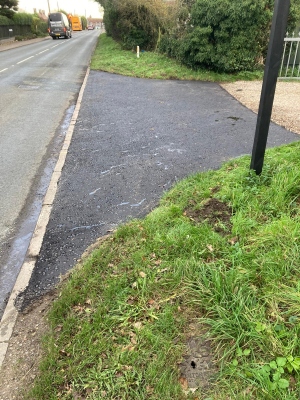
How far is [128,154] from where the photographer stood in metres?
6.34

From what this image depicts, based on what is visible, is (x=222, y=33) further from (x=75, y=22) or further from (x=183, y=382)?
A: (x=75, y=22)

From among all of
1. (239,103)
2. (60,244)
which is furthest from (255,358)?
(239,103)

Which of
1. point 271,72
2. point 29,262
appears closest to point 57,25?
point 271,72

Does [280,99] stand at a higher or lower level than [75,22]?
lower

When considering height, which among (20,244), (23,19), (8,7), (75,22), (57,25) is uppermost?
(8,7)

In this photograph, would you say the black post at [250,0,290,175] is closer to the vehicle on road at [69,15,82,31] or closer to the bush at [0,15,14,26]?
the bush at [0,15,14,26]

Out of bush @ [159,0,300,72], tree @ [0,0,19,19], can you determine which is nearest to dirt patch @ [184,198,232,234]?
bush @ [159,0,300,72]

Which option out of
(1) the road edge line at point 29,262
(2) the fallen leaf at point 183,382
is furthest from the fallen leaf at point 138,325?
(1) the road edge line at point 29,262

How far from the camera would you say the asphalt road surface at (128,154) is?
159 inches

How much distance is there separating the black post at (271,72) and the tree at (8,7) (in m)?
46.7

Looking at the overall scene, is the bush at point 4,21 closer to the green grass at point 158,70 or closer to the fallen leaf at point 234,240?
the green grass at point 158,70

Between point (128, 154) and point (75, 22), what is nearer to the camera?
point (128, 154)

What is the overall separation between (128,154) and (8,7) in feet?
150

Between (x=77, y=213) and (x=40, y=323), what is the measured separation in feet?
6.11
